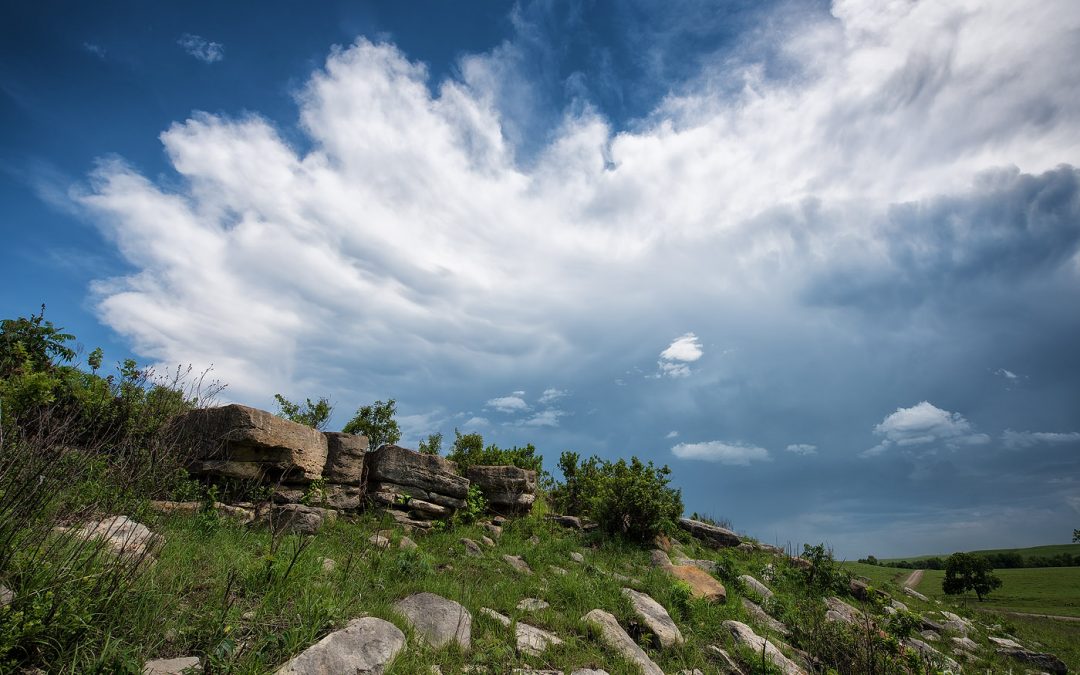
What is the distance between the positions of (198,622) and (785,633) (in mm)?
10147

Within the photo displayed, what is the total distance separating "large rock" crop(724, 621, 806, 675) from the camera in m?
7.81

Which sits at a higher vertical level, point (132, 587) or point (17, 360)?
point (17, 360)

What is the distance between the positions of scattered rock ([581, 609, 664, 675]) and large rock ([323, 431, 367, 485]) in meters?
6.89

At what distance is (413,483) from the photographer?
41.7 feet

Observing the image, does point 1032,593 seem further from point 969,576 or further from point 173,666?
point 173,666

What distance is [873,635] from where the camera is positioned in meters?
7.44

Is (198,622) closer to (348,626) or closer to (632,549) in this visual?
(348,626)

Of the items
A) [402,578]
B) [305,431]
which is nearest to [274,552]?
[402,578]

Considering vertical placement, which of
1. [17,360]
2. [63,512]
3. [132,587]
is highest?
[17,360]

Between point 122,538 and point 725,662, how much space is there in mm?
8248

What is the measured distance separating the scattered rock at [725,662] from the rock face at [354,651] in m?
4.93

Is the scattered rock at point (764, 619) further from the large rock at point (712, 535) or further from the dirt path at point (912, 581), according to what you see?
the dirt path at point (912, 581)

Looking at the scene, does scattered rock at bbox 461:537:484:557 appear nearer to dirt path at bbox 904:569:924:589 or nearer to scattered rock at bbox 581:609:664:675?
scattered rock at bbox 581:609:664:675

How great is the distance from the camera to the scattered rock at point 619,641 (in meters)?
6.60
